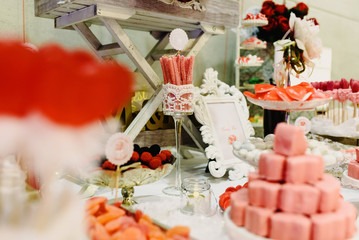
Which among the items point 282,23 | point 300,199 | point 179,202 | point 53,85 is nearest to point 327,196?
point 300,199

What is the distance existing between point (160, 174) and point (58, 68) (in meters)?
0.82

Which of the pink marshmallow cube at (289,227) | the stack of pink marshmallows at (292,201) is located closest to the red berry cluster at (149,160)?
the stack of pink marshmallows at (292,201)

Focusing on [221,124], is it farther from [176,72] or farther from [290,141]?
[290,141]

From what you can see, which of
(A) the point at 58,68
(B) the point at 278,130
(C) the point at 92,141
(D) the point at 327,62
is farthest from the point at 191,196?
(D) the point at 327,62

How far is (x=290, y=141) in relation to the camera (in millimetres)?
768

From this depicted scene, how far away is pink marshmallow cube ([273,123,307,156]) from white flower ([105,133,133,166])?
40cm

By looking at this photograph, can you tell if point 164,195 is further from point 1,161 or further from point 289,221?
point 1,161

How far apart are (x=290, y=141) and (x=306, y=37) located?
2.17 feet

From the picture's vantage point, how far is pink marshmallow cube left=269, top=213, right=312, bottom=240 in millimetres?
696

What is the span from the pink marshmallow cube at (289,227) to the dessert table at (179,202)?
7.5 inches

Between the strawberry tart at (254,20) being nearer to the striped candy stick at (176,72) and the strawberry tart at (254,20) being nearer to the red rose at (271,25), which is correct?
the red rose at (271,25)

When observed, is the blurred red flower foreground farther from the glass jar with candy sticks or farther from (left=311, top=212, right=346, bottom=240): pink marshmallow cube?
the glass jar with candy sticks

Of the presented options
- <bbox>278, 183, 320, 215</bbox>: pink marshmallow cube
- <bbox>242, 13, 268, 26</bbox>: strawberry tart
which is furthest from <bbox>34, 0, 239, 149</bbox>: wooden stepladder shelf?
<bbox>278, 183, 320, 215</bbox>: pink marshmallow cube

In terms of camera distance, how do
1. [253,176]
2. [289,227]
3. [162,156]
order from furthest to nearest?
[162,156] < [253,176] < [289,227]
